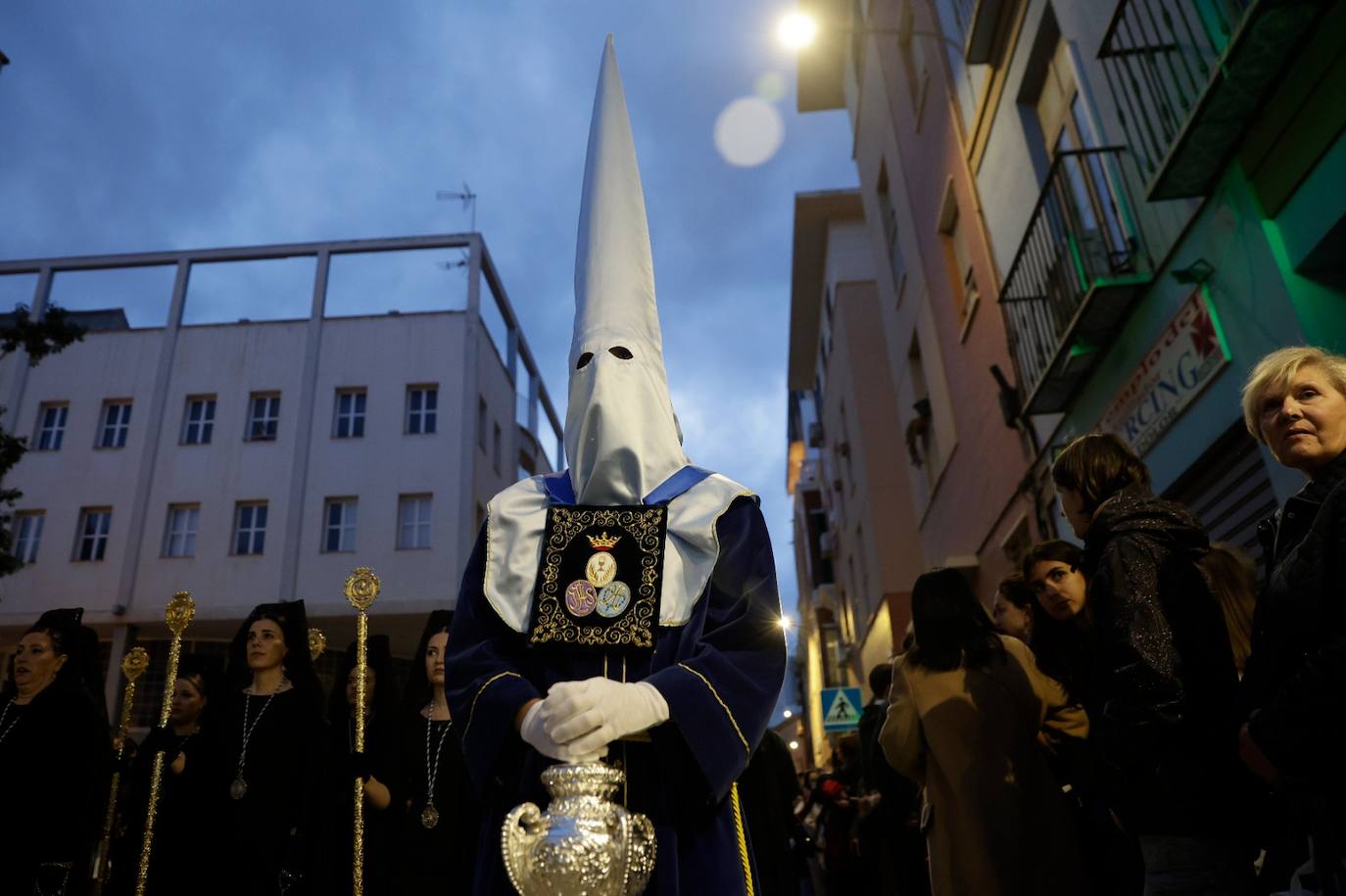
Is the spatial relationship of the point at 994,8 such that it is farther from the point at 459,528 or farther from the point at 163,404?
the point at 163,404

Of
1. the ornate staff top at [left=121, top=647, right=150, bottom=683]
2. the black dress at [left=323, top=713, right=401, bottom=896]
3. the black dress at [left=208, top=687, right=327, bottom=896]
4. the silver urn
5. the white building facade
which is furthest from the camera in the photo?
the white building facade

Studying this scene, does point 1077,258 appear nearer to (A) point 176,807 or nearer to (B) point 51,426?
(A) point 176,807

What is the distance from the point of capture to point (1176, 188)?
227 inches

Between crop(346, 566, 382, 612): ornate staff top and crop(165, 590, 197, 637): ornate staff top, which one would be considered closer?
A: crop(346, 566, 382, 612): ornate staff top

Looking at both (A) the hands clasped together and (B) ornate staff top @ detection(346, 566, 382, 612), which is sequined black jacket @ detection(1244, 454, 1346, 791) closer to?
(A) the hands clasped together

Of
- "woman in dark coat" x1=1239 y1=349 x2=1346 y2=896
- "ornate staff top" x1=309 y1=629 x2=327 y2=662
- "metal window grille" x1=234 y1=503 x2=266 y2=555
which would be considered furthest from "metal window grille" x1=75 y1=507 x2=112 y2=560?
"woman in dark coat" x1=1239 y1=349 x2=1346 y2=896

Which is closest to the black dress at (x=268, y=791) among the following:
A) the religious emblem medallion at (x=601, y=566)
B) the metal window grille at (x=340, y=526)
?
the religious emblem medallion at (x=601, y=566)

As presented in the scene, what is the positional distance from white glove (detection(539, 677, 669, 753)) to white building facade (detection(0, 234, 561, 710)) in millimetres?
20450

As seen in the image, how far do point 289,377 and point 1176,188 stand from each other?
887 inches

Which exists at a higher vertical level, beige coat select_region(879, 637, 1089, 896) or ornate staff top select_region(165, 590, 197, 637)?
ornate staff top select_region(165, 590, 197, 637)

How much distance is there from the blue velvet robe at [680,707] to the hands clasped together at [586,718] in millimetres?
129

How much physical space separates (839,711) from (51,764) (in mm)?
10488

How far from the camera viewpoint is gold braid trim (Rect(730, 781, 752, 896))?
2.30 m

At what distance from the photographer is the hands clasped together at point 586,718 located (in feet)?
6.41
